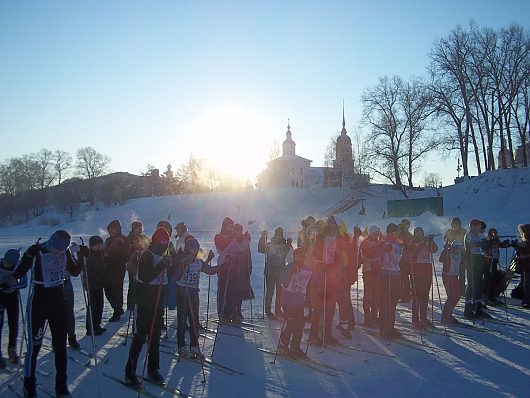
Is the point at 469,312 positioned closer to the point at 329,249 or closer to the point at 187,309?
the point at 329,249

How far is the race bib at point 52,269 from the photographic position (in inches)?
228

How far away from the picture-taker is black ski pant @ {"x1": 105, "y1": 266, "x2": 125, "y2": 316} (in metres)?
10.1

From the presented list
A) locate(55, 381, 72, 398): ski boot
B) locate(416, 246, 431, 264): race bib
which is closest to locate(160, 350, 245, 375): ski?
locate(55, 381, 72, 398): ski boot

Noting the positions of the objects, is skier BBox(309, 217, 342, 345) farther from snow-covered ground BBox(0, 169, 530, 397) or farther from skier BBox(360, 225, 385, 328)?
skier BBox(360, 225, 385, 328)

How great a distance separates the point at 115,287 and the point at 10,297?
120 inches

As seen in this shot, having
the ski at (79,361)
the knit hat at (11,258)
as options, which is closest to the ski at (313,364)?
the ski at (79,361)

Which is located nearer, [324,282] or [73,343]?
[73,343]

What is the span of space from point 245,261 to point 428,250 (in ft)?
12.4

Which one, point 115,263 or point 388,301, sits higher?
point 115,263

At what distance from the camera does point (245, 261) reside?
1057 cm

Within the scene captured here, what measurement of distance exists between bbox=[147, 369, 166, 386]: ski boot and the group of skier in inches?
0.5

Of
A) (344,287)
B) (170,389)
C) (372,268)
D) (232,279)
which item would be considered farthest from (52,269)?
(372,268)

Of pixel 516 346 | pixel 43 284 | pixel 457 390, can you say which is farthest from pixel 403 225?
pixel 43 284

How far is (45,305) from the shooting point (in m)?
5.75
